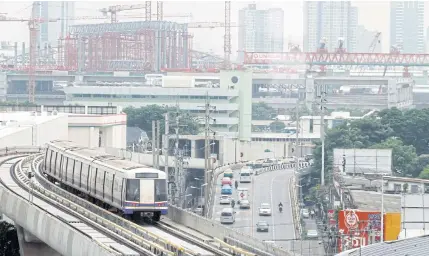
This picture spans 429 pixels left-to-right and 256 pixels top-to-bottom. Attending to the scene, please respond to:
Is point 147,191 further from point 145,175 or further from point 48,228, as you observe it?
point 48,228

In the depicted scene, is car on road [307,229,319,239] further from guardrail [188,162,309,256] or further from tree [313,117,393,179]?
tree [313,117,393,179]

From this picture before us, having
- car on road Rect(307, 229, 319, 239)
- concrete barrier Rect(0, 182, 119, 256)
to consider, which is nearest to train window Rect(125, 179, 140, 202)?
concrete barrier Rect(0, 182, 119, 256)

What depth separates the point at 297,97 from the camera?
149 m

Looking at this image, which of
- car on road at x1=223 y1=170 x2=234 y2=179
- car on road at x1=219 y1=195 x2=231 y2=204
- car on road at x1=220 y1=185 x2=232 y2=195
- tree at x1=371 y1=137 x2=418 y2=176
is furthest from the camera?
tree at x1=371 y1=137 x2=418 y2=176

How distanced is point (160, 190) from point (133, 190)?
57 cm

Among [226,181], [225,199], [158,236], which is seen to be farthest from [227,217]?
[158,236]

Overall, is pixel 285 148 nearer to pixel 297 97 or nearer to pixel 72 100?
pixel 72 100

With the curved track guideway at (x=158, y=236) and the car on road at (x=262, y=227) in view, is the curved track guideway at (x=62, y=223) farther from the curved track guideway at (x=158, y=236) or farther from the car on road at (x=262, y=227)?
the car on road at (x=262, y=227)

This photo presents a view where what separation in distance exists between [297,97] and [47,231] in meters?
122

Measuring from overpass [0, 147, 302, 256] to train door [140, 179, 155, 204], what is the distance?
0.53 m

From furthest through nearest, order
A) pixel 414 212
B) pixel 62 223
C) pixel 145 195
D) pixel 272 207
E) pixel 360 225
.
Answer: pixel 272 207
pixel 414 212
pixel 360 225
pixel 145 195
pixel 62 223

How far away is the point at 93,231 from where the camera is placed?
→ 1029 inches

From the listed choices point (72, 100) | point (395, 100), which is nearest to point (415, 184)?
point (72, 100)

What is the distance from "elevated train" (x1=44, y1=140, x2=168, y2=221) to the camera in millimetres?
28344
